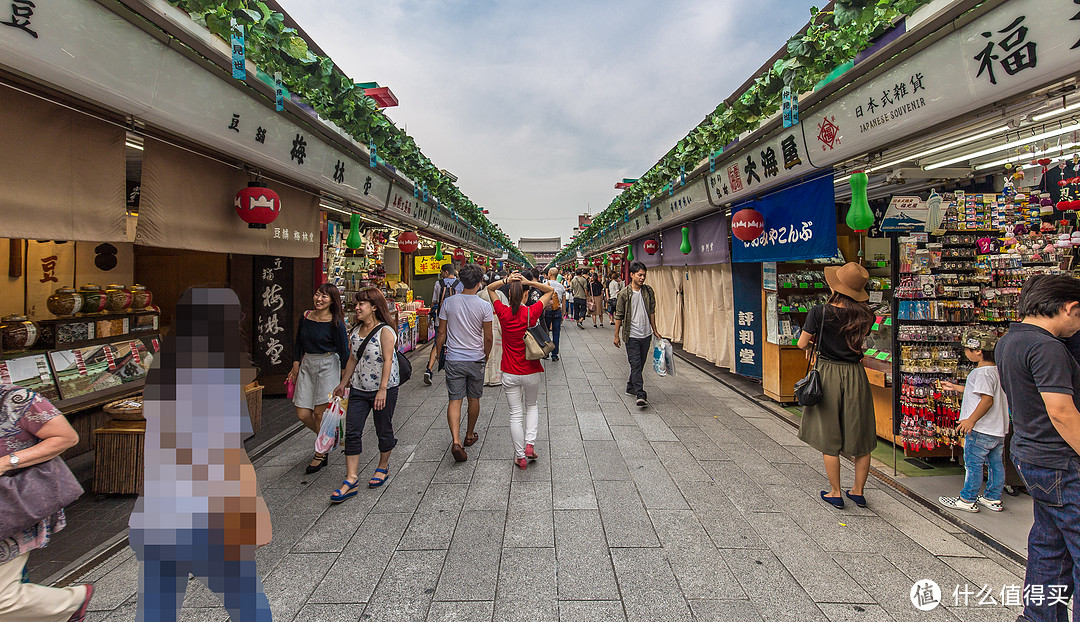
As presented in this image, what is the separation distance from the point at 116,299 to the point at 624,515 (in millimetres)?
6255

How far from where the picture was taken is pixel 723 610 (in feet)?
8.46

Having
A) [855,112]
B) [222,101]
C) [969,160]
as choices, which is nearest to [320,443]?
[222,101]

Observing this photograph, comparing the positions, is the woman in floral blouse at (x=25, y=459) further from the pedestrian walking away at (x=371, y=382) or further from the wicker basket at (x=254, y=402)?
the wicker basket at (x=254, y=402)

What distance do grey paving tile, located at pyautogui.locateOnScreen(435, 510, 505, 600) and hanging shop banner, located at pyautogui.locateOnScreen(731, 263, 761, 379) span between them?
563 cm

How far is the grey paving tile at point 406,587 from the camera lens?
102 inches

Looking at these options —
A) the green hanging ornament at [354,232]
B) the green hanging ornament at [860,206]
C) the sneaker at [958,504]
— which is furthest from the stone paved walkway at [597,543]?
the green hanging ornament at [354,232]

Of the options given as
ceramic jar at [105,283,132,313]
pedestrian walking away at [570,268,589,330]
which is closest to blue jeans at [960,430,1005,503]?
ceramic jar at [105,283,132,313]

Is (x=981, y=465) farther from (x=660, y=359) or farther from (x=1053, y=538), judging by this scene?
(x=660, y=359)

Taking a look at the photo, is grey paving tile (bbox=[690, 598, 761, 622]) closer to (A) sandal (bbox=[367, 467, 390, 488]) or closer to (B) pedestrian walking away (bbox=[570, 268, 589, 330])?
(A) sandal (bbox=[367, 467, 390, 488])

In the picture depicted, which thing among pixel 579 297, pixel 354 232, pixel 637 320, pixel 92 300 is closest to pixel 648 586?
pixel 637 320

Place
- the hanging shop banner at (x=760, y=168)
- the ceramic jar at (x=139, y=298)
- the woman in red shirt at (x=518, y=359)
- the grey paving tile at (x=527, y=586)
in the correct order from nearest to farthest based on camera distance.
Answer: the grey paving tile at (x=527, y=586) → the woman in red shirt at (x=518, y=359) → the hanging shop banner at (x=760, y=168) → the ceramic jar at (x=139, y=298)

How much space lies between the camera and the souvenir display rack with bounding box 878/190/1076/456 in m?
4.43

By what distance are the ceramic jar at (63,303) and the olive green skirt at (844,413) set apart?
295 inches

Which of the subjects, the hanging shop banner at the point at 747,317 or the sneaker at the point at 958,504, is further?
the hanging shop banner at the point at 747,317
